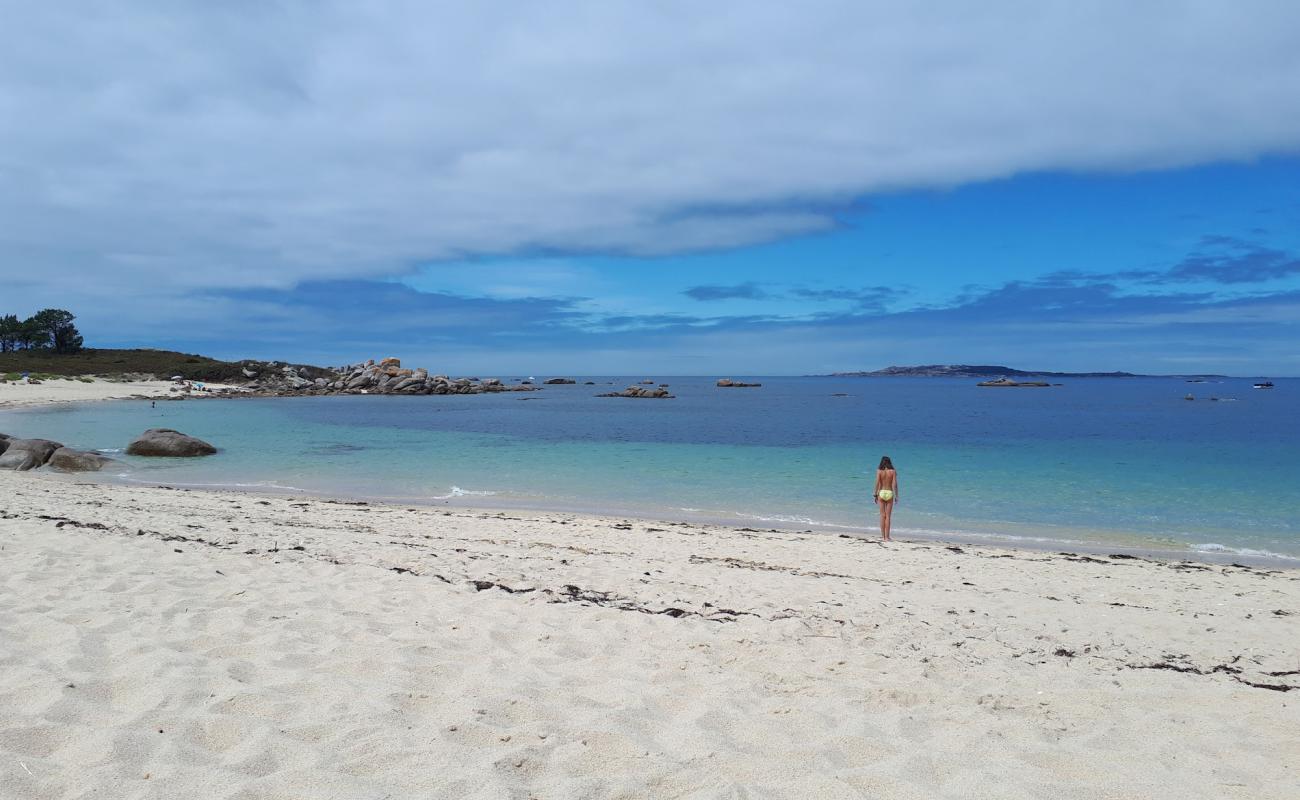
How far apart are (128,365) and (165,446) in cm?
8702

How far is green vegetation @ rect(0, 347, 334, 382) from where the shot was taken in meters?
84.3

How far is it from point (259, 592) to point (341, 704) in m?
3.16

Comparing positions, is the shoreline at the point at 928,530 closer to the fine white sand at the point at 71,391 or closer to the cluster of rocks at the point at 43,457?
the cluster of rocks at the point at 43,457

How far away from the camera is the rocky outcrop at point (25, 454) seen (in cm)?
2062

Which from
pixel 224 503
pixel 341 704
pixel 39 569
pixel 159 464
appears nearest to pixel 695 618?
pixel 341 704

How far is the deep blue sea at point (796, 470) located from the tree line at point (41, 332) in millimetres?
67207

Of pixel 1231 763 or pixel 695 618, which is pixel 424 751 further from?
pixel 1231 763

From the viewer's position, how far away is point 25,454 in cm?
2103

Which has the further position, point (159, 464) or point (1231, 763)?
point (159, 464)

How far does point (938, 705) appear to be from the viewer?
5082 mm

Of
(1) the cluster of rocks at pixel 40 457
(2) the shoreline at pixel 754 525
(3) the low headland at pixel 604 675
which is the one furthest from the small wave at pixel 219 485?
(3) the low headland at pixel 604 675

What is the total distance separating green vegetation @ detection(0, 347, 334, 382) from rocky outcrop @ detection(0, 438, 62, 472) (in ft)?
228

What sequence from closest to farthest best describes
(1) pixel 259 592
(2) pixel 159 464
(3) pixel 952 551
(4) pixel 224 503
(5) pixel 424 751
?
(5) pixel 424 751, (1) pixel 259 592, (3) pixel 952 551, (4) pixel 224 503, (2) pixel 159 464

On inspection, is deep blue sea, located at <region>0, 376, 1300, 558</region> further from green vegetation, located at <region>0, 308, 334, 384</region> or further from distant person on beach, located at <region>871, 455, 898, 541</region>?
green vegetation, located at <region>0, 308, 334, 384</region>
